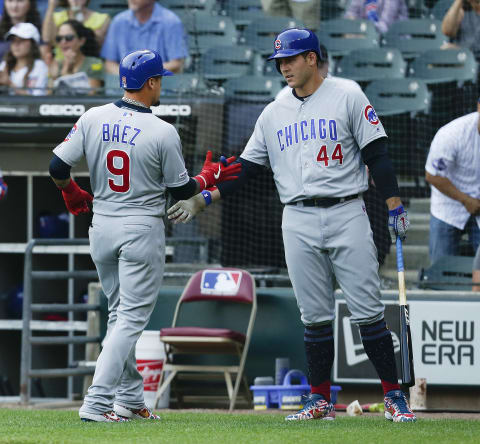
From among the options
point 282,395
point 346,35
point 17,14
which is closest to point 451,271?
point 282,395

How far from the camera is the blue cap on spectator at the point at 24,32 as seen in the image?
9977 millimetres

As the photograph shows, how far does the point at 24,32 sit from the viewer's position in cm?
1000

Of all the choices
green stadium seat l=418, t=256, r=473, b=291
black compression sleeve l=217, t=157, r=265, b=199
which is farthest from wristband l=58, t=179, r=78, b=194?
green stadium seat l=418, t=256, r=473, b=291

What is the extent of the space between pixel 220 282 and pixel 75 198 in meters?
2.50

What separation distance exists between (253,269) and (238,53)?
3050 millimetres

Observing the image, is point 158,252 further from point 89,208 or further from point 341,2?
point 341,2

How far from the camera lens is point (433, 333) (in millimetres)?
7121

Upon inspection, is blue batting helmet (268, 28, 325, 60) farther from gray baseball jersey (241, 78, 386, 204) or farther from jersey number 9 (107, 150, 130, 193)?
jersey number 9 (107, 150, 130, 193)

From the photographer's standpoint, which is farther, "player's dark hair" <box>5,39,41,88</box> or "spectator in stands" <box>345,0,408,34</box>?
"spectator in stands" <box>345,0,408,34</box>

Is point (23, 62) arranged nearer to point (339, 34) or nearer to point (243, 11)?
point (243, 11)

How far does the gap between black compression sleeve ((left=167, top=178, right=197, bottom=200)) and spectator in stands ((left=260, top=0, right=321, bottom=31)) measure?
20.2ft

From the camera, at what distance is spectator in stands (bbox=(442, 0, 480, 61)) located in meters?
9.98

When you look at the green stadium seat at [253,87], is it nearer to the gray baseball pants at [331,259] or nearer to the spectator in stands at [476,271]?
the spectator in stands at [476,271]

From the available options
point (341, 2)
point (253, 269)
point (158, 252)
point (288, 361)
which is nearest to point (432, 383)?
point (288, 361)
